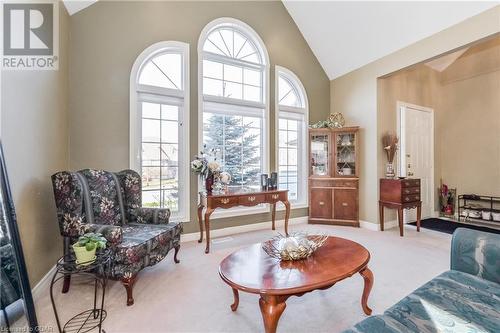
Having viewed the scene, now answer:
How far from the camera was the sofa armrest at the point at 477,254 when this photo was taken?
4.71 feet

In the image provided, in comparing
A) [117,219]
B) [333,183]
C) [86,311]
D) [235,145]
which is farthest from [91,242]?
[333,183]

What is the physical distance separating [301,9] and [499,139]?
4399 mm

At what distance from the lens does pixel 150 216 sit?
274 cm

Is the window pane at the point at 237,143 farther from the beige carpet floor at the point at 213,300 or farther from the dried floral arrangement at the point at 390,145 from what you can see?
the dried floral arrangement at the point at 390,145

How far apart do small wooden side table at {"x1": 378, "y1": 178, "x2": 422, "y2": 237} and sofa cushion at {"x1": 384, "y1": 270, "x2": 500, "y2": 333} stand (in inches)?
104

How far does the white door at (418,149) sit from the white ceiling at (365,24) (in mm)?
1228

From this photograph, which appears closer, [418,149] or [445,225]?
[445,225]

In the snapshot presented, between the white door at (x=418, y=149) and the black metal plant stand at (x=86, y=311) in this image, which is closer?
the black metal plant stand at (x=86, y=311)

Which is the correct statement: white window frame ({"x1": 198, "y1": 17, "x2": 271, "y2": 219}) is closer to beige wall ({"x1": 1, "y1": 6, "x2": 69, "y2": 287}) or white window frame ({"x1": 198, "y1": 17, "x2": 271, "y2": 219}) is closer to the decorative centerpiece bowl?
beige wall ({"x1": 1, "y1": 6, "x2": 69, "y2": 287})

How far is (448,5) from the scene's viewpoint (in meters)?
3.01

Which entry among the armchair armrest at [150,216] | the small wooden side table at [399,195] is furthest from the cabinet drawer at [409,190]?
the armchair armrest at [150,216]

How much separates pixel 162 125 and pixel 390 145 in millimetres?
3750

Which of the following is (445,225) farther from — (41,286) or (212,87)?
(41,286)

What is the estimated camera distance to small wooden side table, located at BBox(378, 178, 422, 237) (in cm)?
386
